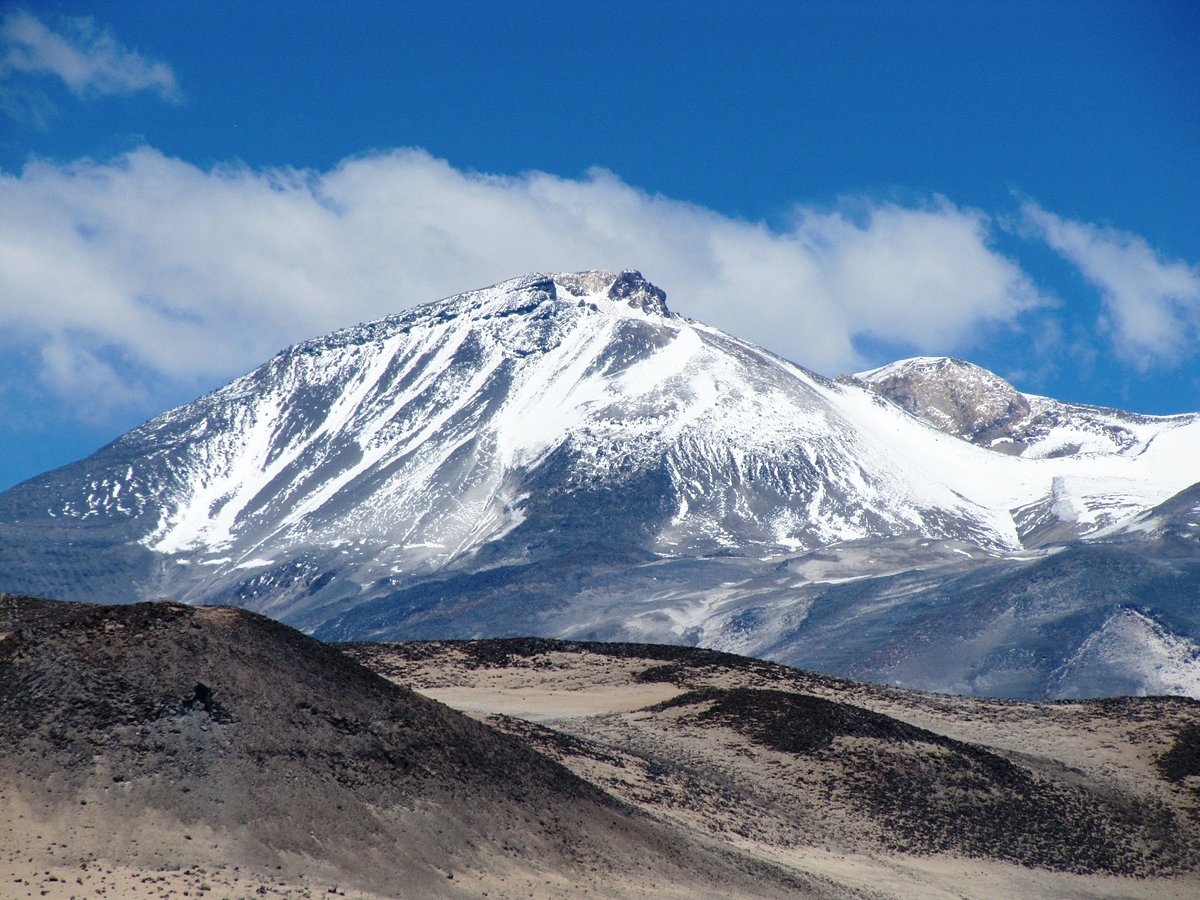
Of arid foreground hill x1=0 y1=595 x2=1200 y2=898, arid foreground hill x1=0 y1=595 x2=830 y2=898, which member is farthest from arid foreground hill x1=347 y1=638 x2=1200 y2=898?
arid foreground hill x1=0 y1=595 x2=830 y2=898

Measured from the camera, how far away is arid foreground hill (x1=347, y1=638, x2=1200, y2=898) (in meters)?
46.1

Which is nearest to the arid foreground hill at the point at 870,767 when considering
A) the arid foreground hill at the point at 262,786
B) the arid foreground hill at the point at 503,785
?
the arid foreground hill at the point at 503,785

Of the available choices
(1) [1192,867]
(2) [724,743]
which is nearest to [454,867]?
(2) [724,743]

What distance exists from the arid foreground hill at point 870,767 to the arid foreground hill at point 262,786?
19.3 ft

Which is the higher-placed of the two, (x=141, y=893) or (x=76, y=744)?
(x=76, y=744)

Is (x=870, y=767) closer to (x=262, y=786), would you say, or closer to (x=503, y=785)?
(x=503, y=785)

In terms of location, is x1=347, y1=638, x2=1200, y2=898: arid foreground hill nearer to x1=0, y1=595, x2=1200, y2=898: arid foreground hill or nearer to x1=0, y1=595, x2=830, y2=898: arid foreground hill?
x1=0, y1=595, x2=1200, y2=898: arid foreground hill

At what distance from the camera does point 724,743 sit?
53.0 metres

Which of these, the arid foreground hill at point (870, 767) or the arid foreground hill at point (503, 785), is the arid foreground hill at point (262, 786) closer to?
the arid foreground hill at point (503, 785)

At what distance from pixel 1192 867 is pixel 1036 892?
317 inches

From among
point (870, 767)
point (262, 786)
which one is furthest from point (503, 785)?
point (870, 767)

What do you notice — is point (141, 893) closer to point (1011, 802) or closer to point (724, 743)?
point (724, 743)

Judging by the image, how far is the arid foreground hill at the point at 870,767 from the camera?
1815 inches

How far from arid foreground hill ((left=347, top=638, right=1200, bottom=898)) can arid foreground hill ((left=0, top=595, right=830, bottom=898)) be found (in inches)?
232
